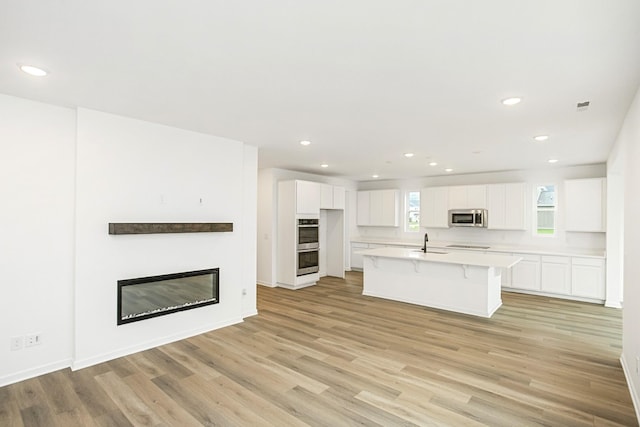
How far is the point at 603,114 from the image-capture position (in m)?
3.32

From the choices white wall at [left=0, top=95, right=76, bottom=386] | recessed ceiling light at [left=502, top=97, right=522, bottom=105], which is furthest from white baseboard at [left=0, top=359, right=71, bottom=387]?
recessed ceiling light at [left=502, top=97, right=522, bottom=105]

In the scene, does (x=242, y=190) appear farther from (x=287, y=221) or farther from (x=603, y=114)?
(x=603, y=114)

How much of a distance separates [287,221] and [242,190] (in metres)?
2.18

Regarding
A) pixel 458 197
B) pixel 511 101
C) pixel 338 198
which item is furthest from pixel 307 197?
pixel 511 101

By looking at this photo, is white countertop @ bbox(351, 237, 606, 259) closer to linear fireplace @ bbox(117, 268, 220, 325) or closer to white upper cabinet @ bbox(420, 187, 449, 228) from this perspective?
white upper cabinet @ bbox(420, 187, 449, 228)

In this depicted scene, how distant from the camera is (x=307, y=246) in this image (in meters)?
7.08

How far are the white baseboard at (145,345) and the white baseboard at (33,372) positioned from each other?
0.09 metres

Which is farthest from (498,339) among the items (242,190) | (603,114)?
(242,190)

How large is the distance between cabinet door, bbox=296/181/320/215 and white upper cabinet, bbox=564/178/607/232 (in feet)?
15.8

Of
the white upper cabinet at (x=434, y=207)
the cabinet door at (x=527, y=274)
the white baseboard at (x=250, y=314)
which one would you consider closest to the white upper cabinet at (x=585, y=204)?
the cabinet door at (x=527, y=274)

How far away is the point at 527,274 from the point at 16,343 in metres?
7.61

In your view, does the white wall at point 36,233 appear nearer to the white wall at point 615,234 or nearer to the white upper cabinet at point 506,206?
the white upper cabinet at point 506,206

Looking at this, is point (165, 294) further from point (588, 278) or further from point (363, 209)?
point (588, 278)

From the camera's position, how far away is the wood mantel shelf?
350 cm
